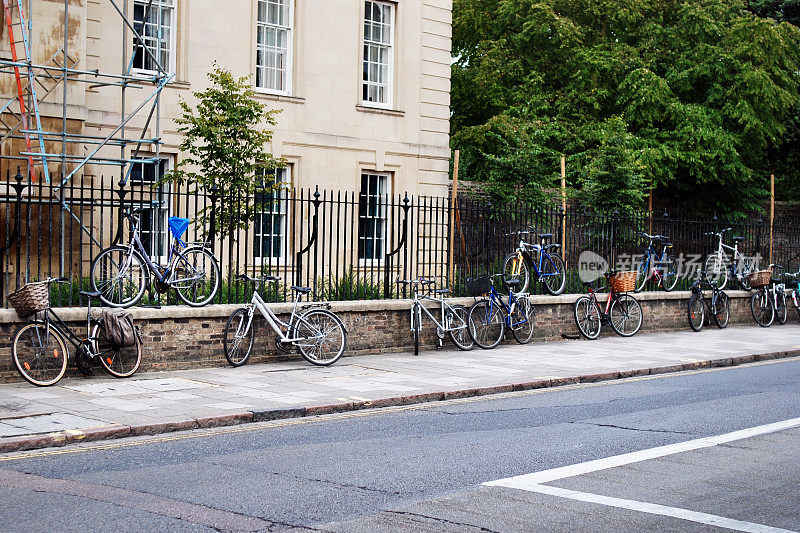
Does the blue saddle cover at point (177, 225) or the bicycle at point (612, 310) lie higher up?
the blue saddle cover at point (177, 225)

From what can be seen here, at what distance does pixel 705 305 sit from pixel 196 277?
40.0 feet

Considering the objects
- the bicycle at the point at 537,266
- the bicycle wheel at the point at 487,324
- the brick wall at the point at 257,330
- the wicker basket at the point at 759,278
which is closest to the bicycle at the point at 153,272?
the brick wall at the point at 257,330

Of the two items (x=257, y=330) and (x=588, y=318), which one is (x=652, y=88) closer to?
(x=588, y=318)

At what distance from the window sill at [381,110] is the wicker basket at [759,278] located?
8893 mm

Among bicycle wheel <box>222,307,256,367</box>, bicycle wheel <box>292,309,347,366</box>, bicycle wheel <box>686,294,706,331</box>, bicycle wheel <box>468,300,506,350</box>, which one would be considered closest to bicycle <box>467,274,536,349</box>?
bicycle wheel <box>468,300,506,350</box>

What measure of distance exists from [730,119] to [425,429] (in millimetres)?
26330

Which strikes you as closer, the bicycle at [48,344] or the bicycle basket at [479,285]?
the bicycle at [48,344]

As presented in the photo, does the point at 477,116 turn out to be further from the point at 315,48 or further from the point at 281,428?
the point at 281,428

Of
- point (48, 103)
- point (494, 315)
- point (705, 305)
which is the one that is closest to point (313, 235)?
point (494, 315)

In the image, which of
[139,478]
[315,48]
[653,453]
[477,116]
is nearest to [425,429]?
[653,453]

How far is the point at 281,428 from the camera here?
9.08 meters

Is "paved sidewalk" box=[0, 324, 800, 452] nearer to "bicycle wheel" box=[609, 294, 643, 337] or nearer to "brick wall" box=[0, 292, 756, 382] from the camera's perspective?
"brick wall" box=[0, 292, 756, 382]

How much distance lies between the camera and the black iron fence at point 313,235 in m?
13.3

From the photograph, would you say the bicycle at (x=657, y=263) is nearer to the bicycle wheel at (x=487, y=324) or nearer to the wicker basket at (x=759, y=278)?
the wicker basket at (x=759, y=278)
